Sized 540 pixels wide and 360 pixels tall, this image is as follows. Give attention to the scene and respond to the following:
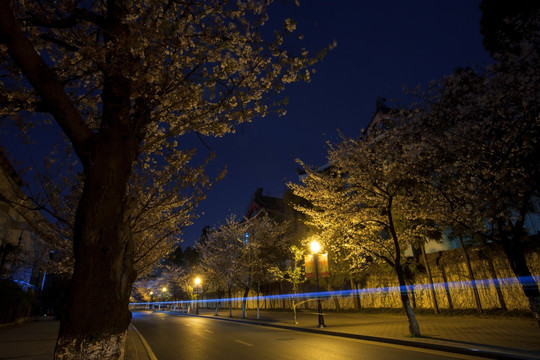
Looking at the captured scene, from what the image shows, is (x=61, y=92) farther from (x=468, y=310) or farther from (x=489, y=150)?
(x=468, y=310)

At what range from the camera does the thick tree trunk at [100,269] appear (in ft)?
10.1

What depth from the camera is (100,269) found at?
330 cm

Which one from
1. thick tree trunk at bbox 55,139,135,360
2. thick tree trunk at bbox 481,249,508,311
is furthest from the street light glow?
Answer: thick tree trunk at bbox 55,139,135,360

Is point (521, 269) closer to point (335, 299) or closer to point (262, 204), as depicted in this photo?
point (335, 299)

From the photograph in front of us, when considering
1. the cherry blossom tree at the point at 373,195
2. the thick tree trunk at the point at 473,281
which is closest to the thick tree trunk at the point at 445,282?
the thick tree trunk at the point at 473,281

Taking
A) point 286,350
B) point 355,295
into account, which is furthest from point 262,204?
point 286,350

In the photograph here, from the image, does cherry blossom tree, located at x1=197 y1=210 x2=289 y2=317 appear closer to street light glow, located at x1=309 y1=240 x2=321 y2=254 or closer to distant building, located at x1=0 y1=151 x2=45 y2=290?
street light glow, located at x1=309 y1=240 x2=321 y2=254

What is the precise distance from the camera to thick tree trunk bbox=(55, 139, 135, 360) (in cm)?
308

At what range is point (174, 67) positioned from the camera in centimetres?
562

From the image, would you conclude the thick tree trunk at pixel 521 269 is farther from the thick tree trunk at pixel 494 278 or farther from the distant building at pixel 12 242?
the distant building at pixel 12 242

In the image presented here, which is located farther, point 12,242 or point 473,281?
point 12,242

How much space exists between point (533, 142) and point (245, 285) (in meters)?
24.5

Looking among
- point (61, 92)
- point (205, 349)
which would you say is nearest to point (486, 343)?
point (205, 349)

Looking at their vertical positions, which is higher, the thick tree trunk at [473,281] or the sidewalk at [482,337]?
the thick tree trunk at [473,281]
